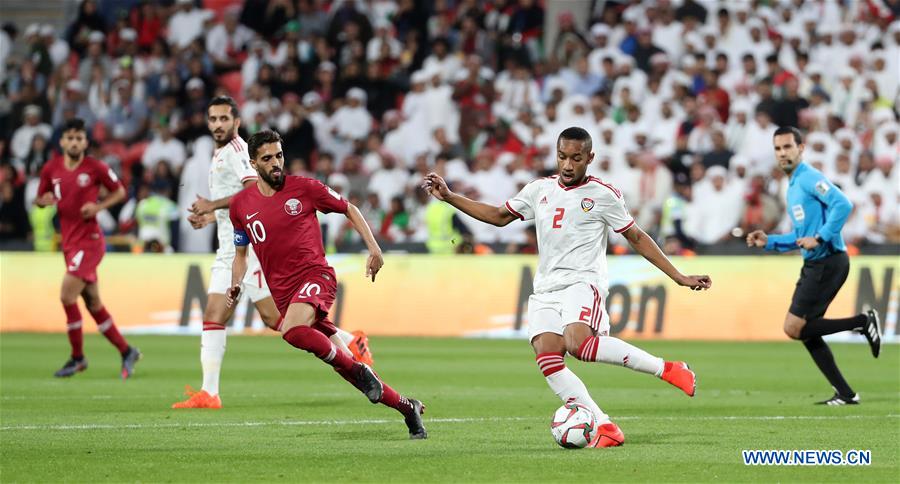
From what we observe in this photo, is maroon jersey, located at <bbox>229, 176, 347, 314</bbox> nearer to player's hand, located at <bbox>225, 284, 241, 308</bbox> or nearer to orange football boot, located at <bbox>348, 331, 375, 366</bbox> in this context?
player's hand, located at <bbox>225, 284, 241, 308</bbox>

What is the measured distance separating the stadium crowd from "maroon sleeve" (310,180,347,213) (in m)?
13.0

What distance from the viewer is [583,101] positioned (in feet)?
85.5

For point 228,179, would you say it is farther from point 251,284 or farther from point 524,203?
point 524,203

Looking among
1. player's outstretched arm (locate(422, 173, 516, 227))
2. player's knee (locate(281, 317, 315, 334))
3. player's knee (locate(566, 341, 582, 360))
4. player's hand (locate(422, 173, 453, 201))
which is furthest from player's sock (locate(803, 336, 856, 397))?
player's knee (locate(281, 317, 315, 334))

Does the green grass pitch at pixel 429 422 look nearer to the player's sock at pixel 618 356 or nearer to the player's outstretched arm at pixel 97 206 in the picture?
the player's sock at pixel 618 356

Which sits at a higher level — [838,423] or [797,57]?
[797,57]

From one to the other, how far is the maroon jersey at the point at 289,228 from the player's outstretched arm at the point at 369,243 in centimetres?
9

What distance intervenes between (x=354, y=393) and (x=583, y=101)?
13.1 m

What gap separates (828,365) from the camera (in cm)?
1296

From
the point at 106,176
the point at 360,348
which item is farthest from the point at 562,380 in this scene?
the point at 106,176

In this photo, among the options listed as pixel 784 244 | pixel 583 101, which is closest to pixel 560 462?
pixel 784 244

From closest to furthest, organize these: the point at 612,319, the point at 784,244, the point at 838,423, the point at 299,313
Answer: the point at 299,313 < the point at 838,423 < the point at 784,244 < the point at 612,319

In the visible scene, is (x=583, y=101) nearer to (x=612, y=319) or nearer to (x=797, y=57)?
(x=797, y=57)

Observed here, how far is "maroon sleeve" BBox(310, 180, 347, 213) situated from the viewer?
10.4m
